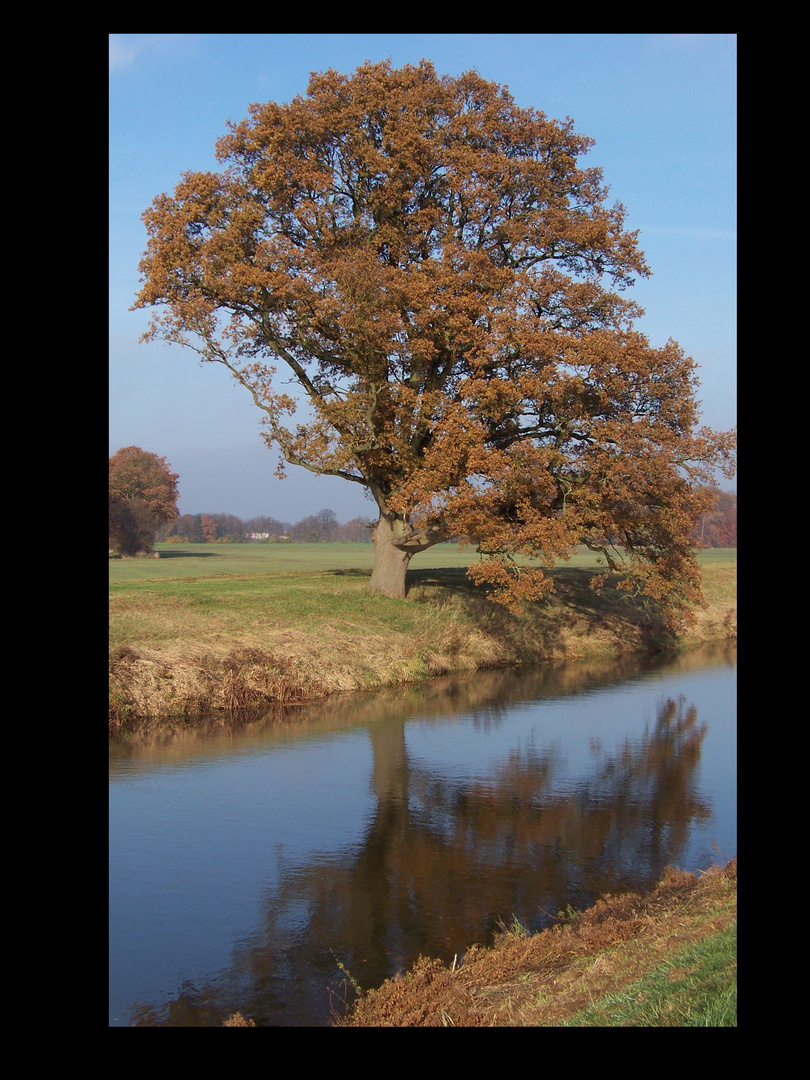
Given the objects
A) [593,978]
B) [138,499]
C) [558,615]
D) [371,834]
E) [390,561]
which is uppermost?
[138,499]

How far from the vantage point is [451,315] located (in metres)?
21.8

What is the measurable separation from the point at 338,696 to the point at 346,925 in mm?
11359

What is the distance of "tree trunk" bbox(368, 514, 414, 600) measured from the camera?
25.7 meters

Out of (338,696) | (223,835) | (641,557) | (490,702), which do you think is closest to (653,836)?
(223,835)

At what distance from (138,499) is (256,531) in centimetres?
6431

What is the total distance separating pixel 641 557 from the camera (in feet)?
75.1

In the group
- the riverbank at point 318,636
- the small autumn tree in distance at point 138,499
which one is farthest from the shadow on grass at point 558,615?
the small autumn tree in distance at point 138,499

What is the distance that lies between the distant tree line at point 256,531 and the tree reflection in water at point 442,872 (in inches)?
3293

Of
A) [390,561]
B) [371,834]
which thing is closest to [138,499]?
[390,561]

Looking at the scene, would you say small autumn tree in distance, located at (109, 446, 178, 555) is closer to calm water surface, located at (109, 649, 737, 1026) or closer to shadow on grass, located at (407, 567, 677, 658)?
shadow on grass, located at (407, 567, 677, 658)

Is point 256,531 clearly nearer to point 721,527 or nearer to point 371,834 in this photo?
point 721,527

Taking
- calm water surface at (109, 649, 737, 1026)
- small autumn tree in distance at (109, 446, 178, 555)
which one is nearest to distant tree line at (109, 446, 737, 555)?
small autumn tree in distance at (109, 446, 178, 555)
